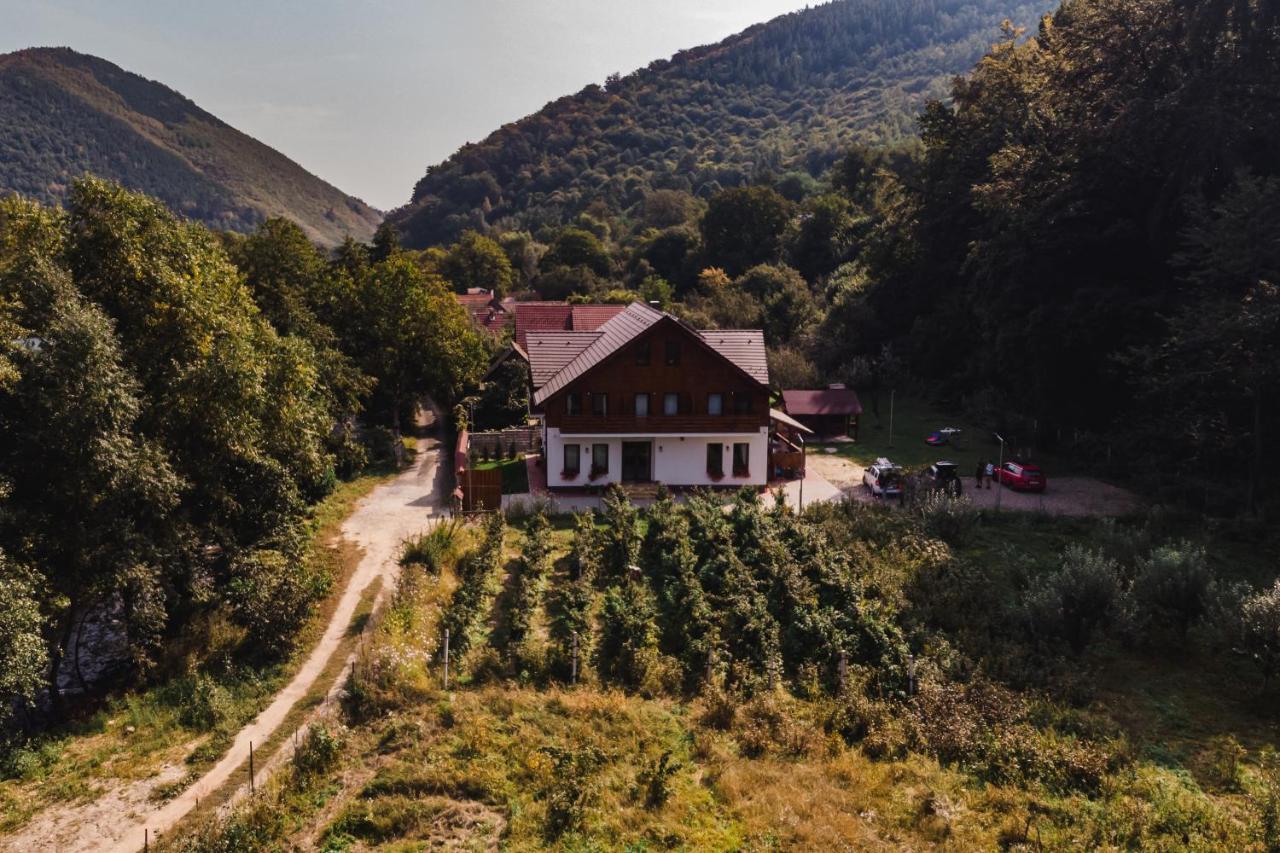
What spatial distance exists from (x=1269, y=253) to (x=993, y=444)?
17114 millimetres

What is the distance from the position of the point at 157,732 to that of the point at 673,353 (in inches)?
879

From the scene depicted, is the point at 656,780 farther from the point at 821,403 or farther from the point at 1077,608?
the point at 821,403

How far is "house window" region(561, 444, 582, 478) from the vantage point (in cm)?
3500

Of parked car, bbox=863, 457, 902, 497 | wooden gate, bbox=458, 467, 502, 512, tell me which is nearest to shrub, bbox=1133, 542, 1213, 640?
A: parked car, bbox=863, 457, 902, 497

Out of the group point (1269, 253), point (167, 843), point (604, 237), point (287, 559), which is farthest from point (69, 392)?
point (604, 237)

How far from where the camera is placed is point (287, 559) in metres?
23.0

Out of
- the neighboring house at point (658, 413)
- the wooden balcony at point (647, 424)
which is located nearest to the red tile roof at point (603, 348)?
the neighboring house at point (658, 413)

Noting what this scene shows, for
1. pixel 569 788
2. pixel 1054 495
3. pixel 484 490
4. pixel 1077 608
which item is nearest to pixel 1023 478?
pixel 1054 495

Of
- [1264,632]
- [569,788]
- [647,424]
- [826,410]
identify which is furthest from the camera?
[826,410]

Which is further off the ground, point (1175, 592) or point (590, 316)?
point (590, 316)

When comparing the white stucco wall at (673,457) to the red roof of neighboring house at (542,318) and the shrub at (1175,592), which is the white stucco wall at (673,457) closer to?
the shrub at (1175,592)

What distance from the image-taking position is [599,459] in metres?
35.2

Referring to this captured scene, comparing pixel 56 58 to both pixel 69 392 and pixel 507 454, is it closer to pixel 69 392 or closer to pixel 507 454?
pixel 507 454

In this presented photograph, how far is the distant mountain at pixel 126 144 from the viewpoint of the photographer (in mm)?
125812
